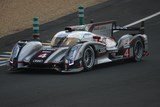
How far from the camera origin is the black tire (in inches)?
557

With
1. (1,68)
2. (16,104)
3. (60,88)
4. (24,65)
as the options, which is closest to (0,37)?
(1,68)

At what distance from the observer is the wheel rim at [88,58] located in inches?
561

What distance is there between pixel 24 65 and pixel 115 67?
247 cm

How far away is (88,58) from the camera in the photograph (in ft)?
47.3

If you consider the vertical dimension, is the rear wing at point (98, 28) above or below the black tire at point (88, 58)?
above

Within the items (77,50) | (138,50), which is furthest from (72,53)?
(138,50)

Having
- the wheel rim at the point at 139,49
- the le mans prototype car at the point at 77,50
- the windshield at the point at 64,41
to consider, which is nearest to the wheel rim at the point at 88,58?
the le mans prototype car at the point at 77,50

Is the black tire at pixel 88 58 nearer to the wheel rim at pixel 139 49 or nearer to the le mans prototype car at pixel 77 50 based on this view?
the le mans prototype car at pixel 77 50

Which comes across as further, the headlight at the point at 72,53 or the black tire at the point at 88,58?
the black tire at the point at 88,58

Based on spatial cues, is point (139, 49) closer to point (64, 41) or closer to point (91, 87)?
point (64, 41)

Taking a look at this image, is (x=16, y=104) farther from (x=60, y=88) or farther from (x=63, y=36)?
(x=63, y=36)

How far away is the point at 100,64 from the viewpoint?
15.5 metres

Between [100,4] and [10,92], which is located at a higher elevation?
[100,4]

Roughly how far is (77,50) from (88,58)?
549 millimetres
